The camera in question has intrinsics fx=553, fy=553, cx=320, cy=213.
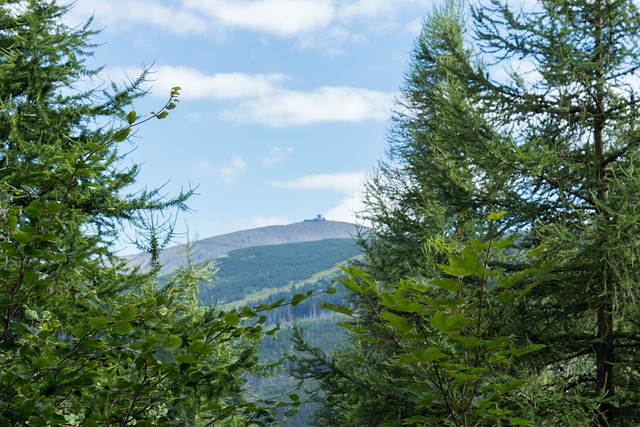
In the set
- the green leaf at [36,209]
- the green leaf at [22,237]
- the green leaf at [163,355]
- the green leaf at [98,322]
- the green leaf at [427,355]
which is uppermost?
the green leaf at [36,209]

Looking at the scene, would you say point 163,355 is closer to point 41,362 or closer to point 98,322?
point 98,322

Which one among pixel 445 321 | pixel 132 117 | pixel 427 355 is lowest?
pixel 427 355


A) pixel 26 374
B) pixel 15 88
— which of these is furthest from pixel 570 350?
pixel 15 88

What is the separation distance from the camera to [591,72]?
25.7 feet

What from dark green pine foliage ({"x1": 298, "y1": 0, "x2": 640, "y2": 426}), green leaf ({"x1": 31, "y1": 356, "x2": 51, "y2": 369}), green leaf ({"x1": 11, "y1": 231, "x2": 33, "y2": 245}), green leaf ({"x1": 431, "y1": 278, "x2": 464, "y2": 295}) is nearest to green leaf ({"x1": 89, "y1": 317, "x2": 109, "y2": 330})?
green leaf ({"x1": 31, "y1": 356, "x2": 51, "y2": 369})

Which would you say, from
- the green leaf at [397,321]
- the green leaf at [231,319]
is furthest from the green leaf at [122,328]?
the green leaf at [397,321]

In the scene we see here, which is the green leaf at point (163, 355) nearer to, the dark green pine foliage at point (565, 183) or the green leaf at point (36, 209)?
the green leaf at point (36, 209)

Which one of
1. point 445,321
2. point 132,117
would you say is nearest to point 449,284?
point 445,321

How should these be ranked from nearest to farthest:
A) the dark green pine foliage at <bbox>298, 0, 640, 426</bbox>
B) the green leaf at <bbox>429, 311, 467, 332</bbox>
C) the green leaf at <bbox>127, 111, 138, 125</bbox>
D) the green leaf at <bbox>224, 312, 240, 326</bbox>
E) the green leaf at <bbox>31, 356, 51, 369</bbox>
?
1. the green leaf at <bbox>429, 311, 467, 332</bbox>
2. the green leaf at <bbox>31, 356, 51, 369</bbox>
3. the green leaf at <bbox>224, 312, 240, 326</bbox>
4. the green leaf at <bbox>127, 111, 138, 125</bbox>
5. the dark green pine foliage at <bbox>298, 0, 640, 426</bbox>

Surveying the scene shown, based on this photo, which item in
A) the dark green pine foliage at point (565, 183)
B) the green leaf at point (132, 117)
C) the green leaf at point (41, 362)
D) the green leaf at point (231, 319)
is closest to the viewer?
the green leaf at point (41, 362)

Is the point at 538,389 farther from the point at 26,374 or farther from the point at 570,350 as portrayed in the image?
the point at 26,374

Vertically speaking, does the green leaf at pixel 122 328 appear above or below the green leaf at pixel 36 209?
below

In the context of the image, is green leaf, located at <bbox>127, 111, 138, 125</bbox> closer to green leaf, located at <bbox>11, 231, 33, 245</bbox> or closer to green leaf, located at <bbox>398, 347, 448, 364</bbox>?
green leaf, located at <bbox>11, 231, 33, 245</bbox>

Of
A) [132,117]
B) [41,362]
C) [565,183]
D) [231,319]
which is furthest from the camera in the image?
[565,183]
